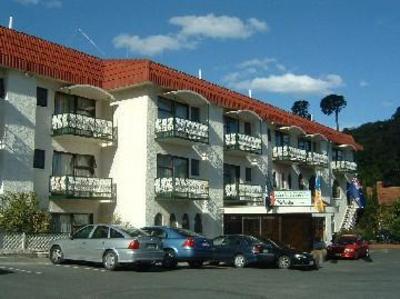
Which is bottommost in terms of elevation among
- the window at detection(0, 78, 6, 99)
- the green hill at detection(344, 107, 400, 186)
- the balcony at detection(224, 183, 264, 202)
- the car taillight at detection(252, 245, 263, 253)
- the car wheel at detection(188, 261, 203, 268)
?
the car wheel at detection(188, 261, 203, 268)

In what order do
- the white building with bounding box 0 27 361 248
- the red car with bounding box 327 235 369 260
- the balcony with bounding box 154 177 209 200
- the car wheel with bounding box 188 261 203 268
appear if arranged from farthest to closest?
the red car with bounding box 327 235 369 260
the balcony with bounding box 154 177 209 200
the white building with bounding box 0 27 361 248
the car wheel with bounding box 188 261 203 268

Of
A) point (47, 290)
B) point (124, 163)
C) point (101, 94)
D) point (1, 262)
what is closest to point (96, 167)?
point (124, 163)

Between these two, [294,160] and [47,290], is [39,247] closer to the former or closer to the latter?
[47,290]

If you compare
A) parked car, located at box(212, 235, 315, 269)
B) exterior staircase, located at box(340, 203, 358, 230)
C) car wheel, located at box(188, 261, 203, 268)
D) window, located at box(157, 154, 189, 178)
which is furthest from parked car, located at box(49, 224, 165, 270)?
exterior staircase, located at box(340, 203, 358, 230)

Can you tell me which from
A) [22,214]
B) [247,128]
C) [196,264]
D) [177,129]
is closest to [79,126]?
[177,129]

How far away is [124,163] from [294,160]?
15.6 m

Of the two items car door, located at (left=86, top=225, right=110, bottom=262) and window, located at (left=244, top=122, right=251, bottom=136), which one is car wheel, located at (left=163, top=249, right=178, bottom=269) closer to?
car door, located at (left=86, top=225, right=110, bottom=262)

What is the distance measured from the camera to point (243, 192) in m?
36.0

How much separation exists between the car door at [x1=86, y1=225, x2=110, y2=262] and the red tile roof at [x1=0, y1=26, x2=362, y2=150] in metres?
9.32

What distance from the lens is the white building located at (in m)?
27.0

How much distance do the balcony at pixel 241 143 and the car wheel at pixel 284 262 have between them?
11.8 metres

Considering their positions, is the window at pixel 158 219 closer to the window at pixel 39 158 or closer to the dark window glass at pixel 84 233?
the window at pixel 39 158

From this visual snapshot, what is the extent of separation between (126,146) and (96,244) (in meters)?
10.7

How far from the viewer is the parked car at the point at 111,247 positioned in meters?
19.5
